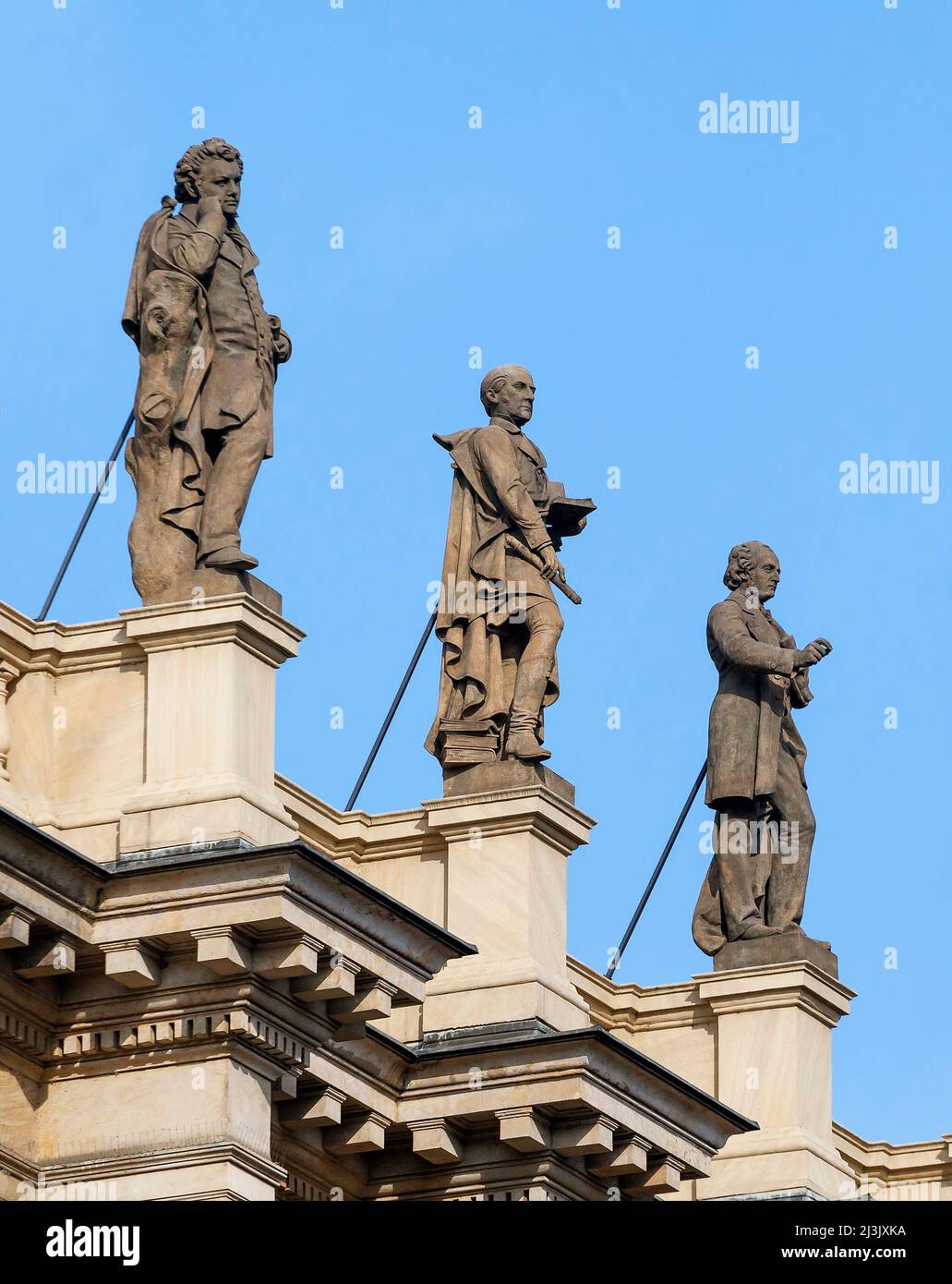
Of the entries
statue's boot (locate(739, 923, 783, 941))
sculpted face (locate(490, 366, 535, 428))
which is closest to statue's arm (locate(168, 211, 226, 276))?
sculpted face (locate(490, 366, 535, 428))

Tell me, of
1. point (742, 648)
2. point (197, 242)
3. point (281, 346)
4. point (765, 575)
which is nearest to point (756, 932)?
point (742, 648)

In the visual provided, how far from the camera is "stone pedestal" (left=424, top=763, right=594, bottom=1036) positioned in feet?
116

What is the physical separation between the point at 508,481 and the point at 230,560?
523cm

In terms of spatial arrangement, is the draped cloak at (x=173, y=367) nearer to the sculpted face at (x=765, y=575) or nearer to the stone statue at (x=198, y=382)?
the stone statue at (x=198, y=382)

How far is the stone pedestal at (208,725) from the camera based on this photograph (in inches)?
1254

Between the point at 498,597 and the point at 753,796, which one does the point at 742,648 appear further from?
the point at 498,597

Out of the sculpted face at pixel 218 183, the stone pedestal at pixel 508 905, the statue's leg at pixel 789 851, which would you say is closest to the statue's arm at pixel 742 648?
the statue's leg at pixel 789 851

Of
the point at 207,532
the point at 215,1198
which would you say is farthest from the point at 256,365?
the point at 215,1198

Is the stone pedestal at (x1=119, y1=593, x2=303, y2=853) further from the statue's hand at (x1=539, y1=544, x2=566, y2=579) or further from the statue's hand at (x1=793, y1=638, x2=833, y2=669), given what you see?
the statue's hand at (x1=793, y1=638, x2=833, y2=669)

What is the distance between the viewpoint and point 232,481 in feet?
109

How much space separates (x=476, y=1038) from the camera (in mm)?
35250

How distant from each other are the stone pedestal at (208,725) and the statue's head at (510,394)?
5.88 metres

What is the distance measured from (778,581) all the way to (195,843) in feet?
36.2

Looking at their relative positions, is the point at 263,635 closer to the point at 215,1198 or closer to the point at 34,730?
the point at 34,730
